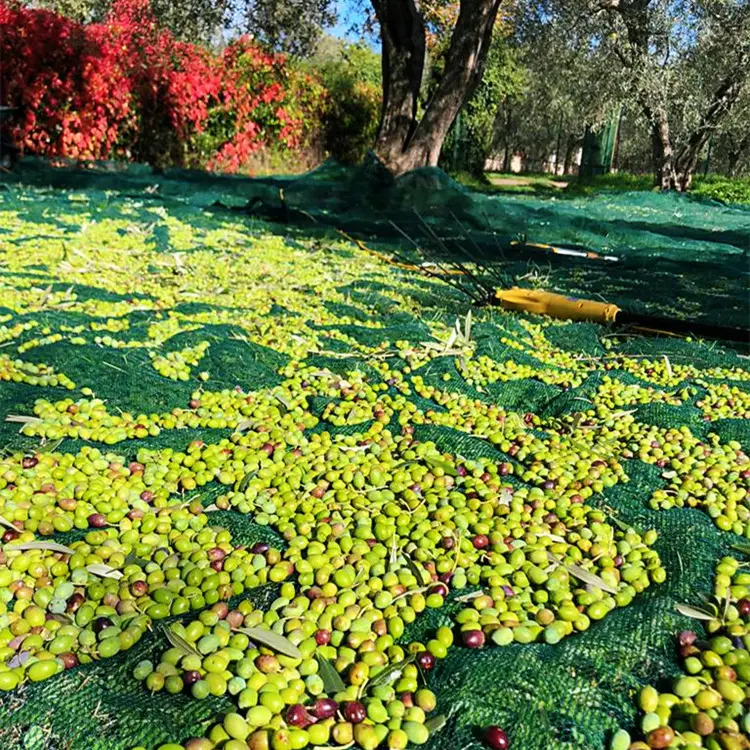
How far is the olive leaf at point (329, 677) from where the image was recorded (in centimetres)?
132

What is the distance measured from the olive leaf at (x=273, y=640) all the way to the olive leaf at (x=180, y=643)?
105 mm

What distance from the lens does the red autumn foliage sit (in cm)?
1023

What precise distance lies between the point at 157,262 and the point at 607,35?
12944 mm

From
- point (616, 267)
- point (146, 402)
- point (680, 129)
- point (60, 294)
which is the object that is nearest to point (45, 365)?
point (146, 402)

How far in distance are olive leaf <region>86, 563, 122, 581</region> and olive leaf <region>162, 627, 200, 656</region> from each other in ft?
0.98

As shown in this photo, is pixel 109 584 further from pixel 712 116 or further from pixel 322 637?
pixel 712 116

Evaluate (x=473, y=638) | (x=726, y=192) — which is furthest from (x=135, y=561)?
(x=726, y=192)

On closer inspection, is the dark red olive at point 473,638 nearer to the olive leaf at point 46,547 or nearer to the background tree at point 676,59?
the olive leaf at point 46,547

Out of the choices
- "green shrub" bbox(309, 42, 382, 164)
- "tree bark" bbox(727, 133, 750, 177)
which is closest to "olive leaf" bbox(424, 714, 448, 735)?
"green shrub" bbox(309, 42, 382, 164)

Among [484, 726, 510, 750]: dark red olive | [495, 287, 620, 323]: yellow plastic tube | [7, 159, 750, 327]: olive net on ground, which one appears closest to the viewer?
[484, 726, 510, 750]: dark red olive

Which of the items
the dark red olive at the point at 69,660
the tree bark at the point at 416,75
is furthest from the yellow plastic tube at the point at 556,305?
the tree bark at the point at 416,75

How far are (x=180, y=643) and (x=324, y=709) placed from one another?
Result: 0.33 metres

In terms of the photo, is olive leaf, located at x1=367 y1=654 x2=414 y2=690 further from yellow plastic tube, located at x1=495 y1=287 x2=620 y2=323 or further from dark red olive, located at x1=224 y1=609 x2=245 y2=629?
yellow plastic tube, located at x1=495 y1=287 x2=620 y2=323

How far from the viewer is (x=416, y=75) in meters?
9.84
